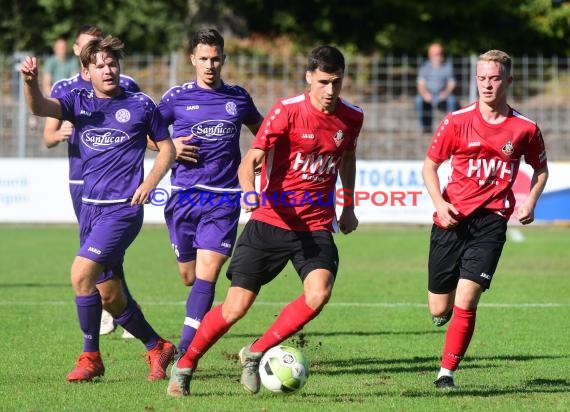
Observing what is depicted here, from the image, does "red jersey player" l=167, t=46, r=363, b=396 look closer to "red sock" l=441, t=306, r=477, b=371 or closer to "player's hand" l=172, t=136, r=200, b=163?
"red sock" l=441, t=306, r=477, b=371

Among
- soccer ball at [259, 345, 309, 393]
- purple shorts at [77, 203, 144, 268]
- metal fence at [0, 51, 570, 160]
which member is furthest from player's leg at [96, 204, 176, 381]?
metal fence at [0, 51, 570, 160]

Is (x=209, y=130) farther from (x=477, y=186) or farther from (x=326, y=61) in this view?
(x=477, y=186)

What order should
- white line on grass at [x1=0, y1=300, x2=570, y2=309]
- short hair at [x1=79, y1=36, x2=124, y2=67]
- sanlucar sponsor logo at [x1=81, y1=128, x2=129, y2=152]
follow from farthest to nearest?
white line on grass at [x1=0, y1=300, x2=570, y2=309] < sanlucar sponsor logo at [x1=81, y1=128, x2=129, y2=152] < short hair at [x1=79, y1=36, x2=124, y2=67]

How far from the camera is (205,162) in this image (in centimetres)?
845

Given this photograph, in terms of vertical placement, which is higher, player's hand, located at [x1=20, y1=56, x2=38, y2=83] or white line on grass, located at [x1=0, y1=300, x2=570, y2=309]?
player's hand, located at [x1=20, y1=56, x2=38, y2=83]

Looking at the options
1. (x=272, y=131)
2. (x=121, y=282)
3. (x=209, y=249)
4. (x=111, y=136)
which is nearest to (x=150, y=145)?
(x=111, y=136)

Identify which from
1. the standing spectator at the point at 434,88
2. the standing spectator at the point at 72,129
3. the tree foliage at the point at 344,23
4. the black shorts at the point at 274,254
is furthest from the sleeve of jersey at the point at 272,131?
the tree foliage at the point at 344,23

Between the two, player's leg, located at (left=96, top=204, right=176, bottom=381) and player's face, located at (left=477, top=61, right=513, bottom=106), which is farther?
player's leg, located at (left=96, top=204, right=176, bottom=381)

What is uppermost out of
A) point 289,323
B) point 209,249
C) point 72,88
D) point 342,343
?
point 72,88

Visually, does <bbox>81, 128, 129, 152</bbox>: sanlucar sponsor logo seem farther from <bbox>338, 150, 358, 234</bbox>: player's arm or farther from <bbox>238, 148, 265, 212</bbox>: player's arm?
<bbox>338, 150, 358, 234</bbox>: player's arm

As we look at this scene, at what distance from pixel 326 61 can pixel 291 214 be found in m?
0.93

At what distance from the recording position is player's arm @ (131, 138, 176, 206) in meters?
7.31

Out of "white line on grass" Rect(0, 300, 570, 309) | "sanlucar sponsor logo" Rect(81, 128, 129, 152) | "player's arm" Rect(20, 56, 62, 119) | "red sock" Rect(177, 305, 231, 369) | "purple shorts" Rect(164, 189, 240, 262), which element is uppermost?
"player's arm" Rect(20, 56, 62, 119)

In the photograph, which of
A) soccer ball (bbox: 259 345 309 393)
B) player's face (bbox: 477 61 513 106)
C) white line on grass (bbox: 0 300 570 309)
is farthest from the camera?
white line on grass (bbox: 0 300 570 309)
